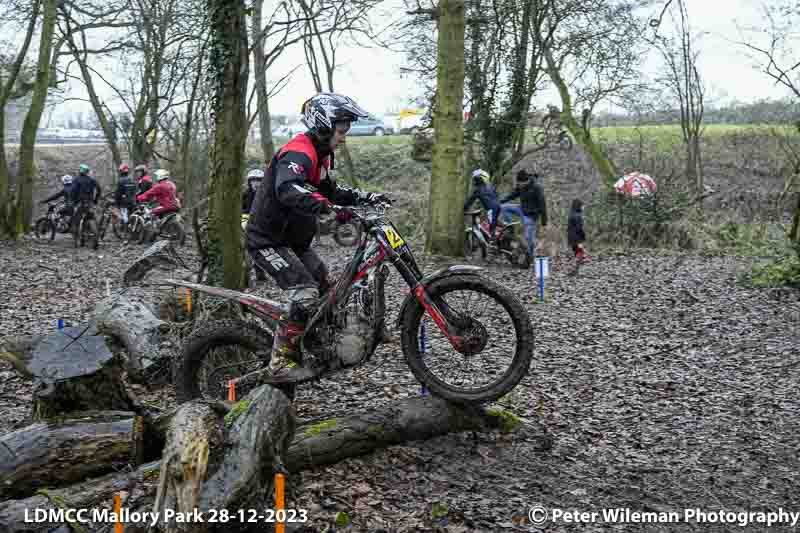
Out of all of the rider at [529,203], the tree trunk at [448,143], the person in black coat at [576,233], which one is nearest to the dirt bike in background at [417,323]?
the tree trunk at [448,143]

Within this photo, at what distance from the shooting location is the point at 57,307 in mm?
10500

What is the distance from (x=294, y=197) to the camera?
15.9 feet

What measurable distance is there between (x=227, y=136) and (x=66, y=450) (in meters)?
3.55

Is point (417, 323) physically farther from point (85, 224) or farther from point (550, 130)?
point (550, 130)

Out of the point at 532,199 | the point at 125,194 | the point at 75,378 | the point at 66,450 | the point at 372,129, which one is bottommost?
the point at 66,450

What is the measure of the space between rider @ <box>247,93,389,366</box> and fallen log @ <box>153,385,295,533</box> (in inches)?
36.7

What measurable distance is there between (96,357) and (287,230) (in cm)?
150

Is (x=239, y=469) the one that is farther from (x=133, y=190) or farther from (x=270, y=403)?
(x=133, y=190)

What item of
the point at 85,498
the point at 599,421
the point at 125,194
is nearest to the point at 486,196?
the point at 599,421

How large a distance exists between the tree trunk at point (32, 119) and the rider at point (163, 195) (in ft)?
14.4

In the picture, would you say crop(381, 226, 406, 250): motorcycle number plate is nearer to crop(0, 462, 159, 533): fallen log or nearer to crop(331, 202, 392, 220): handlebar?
crop(331, 202, 392, 220): handlebar

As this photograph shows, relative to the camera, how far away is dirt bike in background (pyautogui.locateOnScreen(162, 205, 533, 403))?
4.91m

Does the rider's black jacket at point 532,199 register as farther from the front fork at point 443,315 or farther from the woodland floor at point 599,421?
the front fork at point 443,315

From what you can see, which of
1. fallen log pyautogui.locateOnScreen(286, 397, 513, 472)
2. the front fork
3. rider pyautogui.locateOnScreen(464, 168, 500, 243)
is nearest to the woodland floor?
fallen log pyautogui.locateOnScreen(286, 397, 513, 472)
